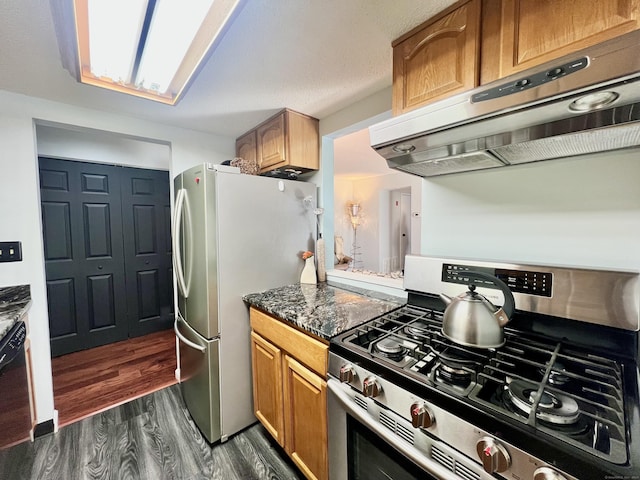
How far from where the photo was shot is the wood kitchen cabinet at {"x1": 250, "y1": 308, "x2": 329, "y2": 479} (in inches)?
45.6

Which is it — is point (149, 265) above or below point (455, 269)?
below

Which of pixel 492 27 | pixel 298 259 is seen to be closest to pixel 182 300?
pixel 298 259

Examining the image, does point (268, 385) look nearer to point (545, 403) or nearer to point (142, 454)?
point (142, 454)

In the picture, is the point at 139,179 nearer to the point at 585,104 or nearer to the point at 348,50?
the point at 348,50

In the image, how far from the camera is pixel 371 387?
86 centimetres

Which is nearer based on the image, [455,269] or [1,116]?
[455,269]

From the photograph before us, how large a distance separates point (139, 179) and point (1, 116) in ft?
4.87

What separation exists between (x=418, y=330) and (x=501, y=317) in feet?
0.97

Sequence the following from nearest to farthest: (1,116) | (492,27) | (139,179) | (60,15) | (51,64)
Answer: (492,27)
(60,15)
(51,64)
(1,116)
(139,179)

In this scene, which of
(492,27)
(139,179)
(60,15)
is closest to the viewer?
(492,27)

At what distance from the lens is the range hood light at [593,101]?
0.64 metres

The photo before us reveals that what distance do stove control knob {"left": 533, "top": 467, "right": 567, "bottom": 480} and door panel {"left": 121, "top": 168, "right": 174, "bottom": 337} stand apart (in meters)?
3.56

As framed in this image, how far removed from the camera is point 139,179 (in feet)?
10.0

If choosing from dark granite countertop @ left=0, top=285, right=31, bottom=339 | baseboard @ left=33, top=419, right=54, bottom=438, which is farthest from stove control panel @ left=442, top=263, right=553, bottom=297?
baseboard @ left=33, top=419, right=54, bottom=438
